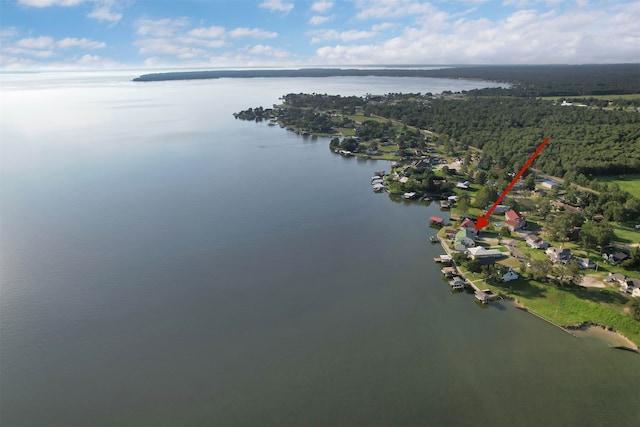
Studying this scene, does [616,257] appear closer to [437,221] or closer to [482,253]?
[482,253]

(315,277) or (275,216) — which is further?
(275,216)

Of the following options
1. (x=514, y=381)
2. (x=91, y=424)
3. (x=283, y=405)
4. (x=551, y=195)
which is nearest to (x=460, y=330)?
(x=514, y=381)

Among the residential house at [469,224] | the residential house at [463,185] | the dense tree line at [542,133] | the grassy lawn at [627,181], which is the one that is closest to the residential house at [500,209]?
the residential house at [469,224]

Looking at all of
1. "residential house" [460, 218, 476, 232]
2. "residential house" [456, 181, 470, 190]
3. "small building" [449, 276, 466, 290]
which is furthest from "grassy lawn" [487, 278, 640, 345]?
"residential house" [456, 181, 470, 190]

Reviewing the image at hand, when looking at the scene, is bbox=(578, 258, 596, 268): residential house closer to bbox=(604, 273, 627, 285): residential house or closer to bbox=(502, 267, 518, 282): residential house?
bbox=(604, 273, 627, 285): residential house

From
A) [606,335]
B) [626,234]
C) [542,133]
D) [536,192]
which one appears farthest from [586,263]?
[542,133]

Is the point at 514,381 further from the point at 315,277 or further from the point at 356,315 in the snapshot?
the point at 315,277
